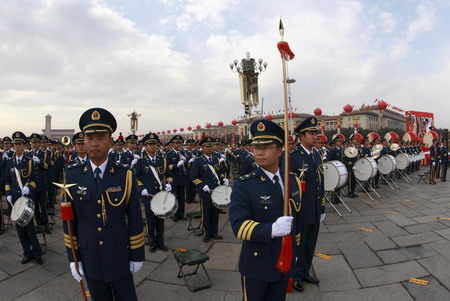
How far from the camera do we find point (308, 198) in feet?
14.0

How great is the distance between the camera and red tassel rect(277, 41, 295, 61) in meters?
2.40

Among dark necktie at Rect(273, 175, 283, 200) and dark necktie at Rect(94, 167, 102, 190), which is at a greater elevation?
dark necktie at Rect(94, 167, 102, 190)

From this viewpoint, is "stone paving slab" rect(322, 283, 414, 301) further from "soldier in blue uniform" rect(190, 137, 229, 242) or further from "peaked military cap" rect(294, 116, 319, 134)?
"soldier in blue uniform" rect(190, 137, 229, 242)

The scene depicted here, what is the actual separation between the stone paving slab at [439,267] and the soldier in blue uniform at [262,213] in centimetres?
358

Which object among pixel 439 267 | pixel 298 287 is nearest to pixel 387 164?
pixel 439 267

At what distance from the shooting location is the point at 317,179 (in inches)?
176

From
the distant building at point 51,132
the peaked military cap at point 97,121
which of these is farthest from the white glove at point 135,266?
the distant building at point 51,132

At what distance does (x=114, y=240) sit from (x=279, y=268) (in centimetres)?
160

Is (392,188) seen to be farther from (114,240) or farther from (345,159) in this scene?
(114,240)

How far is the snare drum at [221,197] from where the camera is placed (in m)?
6.32

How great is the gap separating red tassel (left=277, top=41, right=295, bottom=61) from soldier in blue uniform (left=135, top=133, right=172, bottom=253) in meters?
4.40

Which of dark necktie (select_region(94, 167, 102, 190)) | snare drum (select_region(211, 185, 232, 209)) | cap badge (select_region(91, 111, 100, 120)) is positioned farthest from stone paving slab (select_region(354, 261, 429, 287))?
cap badge (select_region(91, 111, 100, 120))

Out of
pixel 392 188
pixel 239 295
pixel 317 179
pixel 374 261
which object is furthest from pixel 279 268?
pixel 392 188

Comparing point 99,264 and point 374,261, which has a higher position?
Answer: point 99,264
